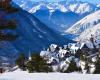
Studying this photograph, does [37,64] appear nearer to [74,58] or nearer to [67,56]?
[74,58]

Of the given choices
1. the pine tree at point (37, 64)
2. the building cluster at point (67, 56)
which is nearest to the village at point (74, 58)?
the building cluster at point (67, 56)

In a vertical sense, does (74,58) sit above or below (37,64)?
above

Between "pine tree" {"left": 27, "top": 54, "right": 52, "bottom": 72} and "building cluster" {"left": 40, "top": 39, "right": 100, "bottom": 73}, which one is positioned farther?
"building cluster" {"left": 40, "top": 39, "right": 100, "bottom": 73}

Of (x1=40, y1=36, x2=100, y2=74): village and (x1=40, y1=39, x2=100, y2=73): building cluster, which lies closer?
(x1=40, y1=36, x2=100, y2=74): village

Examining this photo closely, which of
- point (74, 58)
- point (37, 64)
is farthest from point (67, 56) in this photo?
point (37, 64)

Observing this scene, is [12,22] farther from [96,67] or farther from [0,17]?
[96,67]

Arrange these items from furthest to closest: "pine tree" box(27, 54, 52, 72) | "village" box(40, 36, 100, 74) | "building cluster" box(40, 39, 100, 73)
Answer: "building cluster" box(40, 39, 100, 73) → "village" box(40, 36, 100, 74) → "pine tree" box(27, 54, 52, 72)

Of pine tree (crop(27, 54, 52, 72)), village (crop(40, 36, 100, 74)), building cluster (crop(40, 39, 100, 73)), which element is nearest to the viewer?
pine tree (crop(27, 54, 52, 72))

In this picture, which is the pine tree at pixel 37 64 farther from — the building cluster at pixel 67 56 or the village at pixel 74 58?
the building cluster at pixel 67 56

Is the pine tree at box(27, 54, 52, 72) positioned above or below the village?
below

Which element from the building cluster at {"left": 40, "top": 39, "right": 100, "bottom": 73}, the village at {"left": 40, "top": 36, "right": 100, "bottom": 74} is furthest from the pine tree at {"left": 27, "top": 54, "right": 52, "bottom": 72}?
the building cluster at {"left": 40, "top": 39, "right": 100, "bottom": 73}

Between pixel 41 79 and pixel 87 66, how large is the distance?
45438 mm

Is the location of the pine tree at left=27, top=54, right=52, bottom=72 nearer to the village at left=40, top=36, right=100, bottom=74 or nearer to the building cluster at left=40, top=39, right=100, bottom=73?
the village at left=40, top=36, right=100, bottom=74

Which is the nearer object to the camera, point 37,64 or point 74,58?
point 37,64
